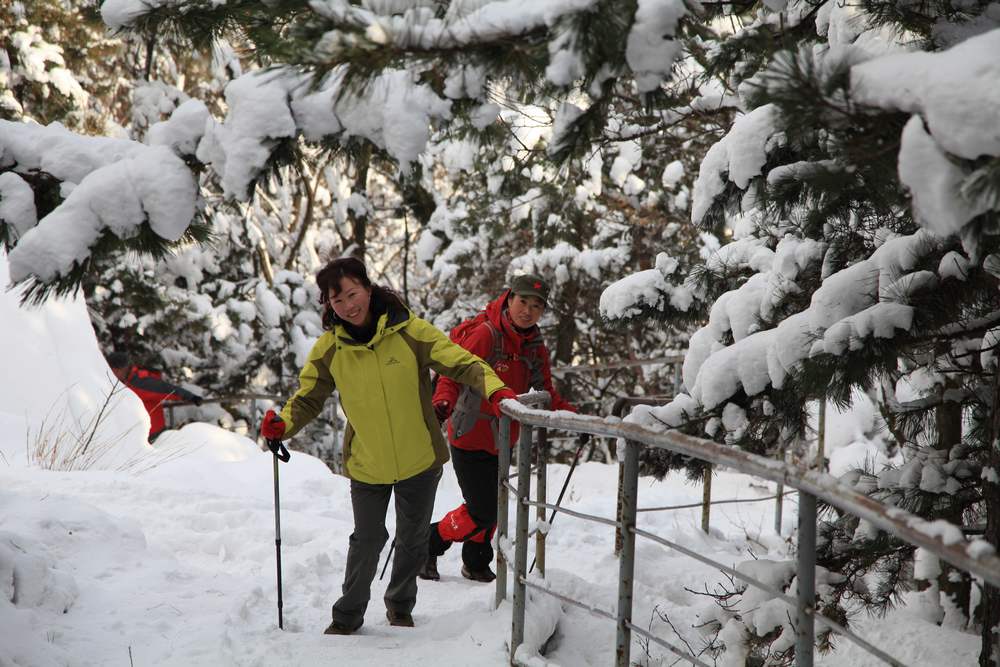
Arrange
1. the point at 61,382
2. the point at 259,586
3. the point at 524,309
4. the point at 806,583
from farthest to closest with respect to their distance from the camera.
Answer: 1. the point at 61,382
2. the point at 524,309
3. the point at 259,586
4. the point at 806,583

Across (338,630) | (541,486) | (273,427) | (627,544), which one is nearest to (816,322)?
(627,544)

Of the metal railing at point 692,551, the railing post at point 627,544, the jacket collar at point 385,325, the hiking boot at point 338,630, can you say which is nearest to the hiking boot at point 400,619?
the hiking boot at point 338,630

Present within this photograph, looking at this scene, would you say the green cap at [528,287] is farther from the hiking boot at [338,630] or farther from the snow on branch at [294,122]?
the snow on branch at [294,122]

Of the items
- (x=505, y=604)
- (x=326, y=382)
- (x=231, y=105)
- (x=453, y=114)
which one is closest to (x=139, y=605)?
(x=326, y=382)

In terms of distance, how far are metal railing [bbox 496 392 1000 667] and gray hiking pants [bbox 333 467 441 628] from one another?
1.73 feet

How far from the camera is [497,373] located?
17.1 ft

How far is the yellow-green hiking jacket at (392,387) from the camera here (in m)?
4.17

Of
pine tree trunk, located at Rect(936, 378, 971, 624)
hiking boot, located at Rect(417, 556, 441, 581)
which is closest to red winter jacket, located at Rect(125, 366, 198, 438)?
hiking boot, located at Rect(417, 556, 441, 581)

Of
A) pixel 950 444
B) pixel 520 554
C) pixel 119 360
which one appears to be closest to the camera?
pixel 520 554

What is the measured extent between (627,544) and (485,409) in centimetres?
214

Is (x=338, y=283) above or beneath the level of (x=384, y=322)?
above

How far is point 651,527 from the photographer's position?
24.4 ft

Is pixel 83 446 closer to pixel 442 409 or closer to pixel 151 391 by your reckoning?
pixel 151 391

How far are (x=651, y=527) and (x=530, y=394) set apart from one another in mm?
3298
